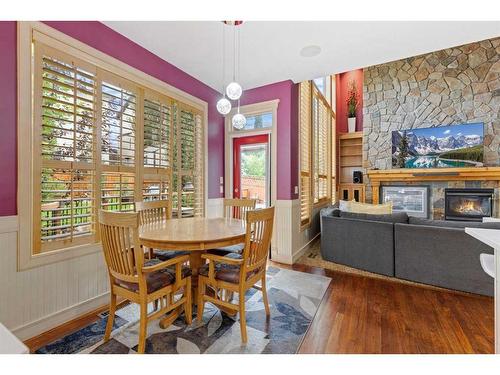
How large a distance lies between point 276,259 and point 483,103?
5.84 meters

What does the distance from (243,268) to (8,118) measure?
2025 mm

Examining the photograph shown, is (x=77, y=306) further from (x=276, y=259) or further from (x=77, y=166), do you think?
(x=276, y=259)

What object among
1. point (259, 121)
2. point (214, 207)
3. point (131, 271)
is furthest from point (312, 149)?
point (131, 271)

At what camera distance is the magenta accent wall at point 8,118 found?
1.71 metres

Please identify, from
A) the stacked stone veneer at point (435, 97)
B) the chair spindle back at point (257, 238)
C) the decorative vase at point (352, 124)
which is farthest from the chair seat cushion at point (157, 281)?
the decorative vase at point (352, 124)

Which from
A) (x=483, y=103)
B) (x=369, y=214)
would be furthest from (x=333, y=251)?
(x=483, y=103)

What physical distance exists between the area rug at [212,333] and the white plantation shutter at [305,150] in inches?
76.8

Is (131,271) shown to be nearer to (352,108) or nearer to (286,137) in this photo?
(286,137)

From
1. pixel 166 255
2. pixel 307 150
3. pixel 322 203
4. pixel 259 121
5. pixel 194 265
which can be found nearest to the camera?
pixel 194 265

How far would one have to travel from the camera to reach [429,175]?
5582 millimetres

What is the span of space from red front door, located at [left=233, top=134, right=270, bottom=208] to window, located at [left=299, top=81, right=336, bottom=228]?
61 cm

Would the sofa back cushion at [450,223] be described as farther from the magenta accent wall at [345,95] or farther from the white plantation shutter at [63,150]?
the magenta accent wall at [345,95]

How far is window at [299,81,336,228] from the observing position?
412cm

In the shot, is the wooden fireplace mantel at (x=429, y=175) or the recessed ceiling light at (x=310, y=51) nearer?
the recessed ceiling light at (x=310, y=51)
